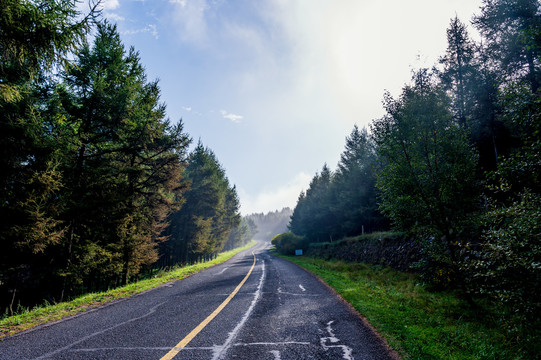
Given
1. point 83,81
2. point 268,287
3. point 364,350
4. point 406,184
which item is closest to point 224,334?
point 364,350

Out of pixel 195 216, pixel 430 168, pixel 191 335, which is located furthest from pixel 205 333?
pixel 195 216

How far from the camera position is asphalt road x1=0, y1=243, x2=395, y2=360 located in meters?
3.67

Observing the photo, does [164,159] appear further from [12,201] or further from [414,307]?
[414,307]

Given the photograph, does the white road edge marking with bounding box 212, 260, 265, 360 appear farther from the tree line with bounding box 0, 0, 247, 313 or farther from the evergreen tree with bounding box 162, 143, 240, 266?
the evergreen tree with bounding box 162, 143, 240, 266

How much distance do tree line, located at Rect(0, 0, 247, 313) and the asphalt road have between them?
5.31 metres

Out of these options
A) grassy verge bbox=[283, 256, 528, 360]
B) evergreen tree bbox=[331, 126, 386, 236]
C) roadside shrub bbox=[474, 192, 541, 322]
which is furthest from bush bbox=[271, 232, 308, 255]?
roadside shrub bbox=[474, 192, 541, 322]

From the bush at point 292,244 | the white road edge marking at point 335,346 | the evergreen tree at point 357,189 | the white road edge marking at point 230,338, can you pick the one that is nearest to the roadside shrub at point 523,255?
the white road edge marking at point 335,346

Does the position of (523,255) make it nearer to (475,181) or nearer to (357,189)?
(475,181)

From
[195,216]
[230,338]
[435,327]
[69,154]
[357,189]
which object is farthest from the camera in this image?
[357,189]

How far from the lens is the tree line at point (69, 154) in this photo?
571cm

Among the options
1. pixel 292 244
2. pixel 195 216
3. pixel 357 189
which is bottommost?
pixel 292 244

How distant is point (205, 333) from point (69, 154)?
34.9 ft

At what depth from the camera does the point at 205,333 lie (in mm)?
4484

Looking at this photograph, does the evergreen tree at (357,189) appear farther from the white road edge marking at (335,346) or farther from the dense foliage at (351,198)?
the white road edge marking at (335,346)
